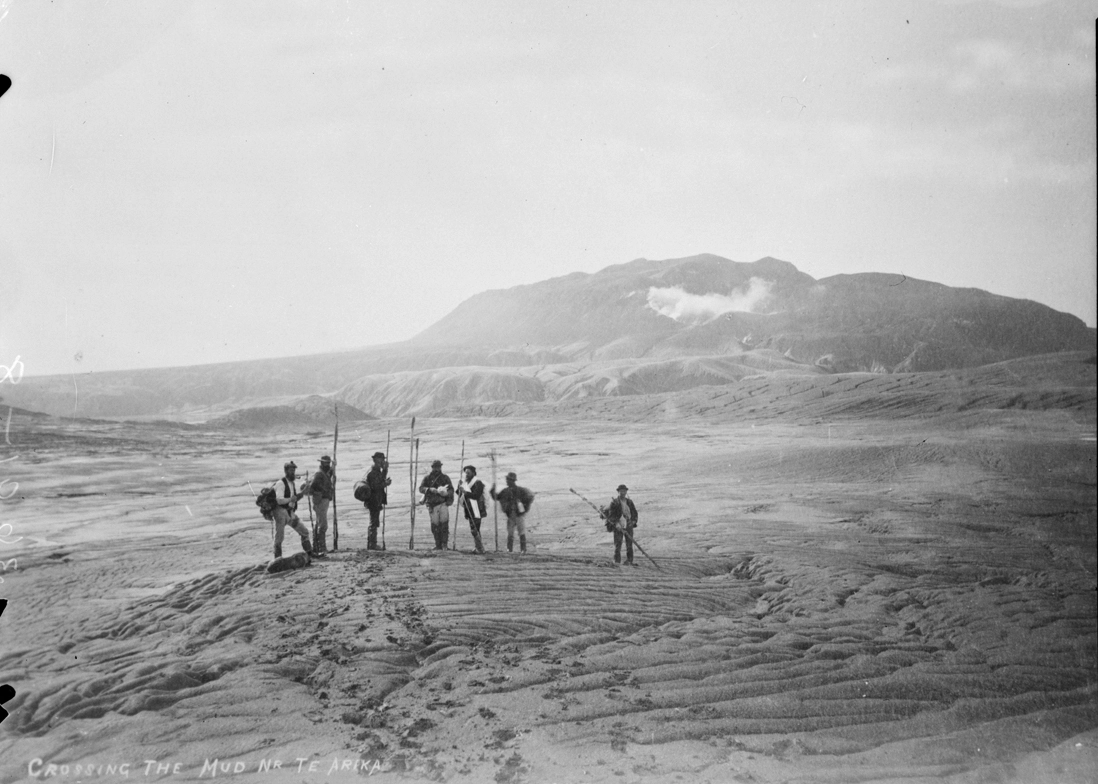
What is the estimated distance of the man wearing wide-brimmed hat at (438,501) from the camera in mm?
4703

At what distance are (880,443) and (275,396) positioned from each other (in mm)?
5986

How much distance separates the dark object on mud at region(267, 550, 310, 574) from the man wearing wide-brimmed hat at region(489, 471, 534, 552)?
1424 millimetres

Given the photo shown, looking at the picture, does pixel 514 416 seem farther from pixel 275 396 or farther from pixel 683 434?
pixel 275 396

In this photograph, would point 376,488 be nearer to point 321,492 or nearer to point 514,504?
point 321,492

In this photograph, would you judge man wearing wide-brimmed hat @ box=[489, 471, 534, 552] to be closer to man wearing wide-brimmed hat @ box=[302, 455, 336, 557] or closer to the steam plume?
man wearing wide-brimmed hat @ box=[302, 455, 336, 557]

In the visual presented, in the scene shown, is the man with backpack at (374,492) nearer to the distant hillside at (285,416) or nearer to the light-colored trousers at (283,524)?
the light-colored trousers at (283,524)

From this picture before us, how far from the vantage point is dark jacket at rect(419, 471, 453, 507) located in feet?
15.4

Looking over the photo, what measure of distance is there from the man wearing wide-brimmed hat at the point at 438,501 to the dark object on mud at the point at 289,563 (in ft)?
3.09

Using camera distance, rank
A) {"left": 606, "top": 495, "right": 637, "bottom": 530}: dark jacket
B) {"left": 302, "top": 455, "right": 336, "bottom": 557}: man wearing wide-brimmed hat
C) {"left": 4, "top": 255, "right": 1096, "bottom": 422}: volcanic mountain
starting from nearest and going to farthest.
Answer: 1. {"left": 302, "top": 455, "right": 336, "bottom": 557}: man wearing wide-brimmed hat
2. {"left": 606, "top": 495, "right": 637, "bottom": 530}: dark jacket
3. {"left": 4, "top": 255, "right": 1096, "bottom": 422}: volcanic mountain

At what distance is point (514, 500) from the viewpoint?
4754 millimetres

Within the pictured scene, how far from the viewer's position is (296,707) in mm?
3113

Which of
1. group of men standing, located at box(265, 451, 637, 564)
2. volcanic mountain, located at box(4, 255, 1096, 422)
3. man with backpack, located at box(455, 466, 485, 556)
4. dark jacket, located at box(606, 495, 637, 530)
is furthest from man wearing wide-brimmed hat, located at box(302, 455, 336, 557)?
dark jacket, located at box(606, 495, 637, 530)

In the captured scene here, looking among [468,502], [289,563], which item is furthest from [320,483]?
[468,502]

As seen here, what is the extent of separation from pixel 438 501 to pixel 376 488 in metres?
0.50
